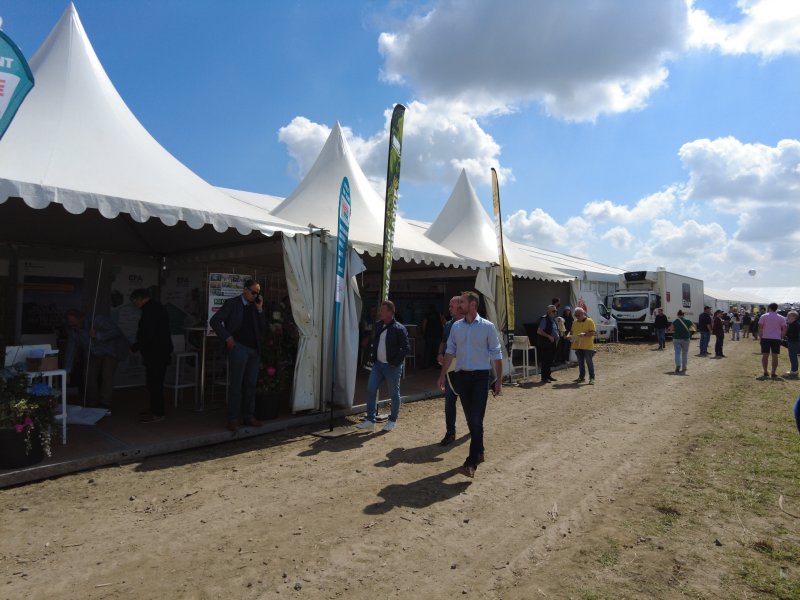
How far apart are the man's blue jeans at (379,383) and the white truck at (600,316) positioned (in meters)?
13.6

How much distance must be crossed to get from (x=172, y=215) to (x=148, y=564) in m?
3.61

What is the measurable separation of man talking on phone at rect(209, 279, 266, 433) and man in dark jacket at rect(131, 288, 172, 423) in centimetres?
95

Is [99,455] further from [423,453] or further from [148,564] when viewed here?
[423,453]

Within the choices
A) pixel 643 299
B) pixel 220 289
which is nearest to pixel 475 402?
pixel 220 289

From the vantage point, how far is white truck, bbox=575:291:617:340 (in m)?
19.0

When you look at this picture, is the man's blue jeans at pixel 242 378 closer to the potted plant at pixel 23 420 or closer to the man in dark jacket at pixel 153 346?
the man in dark jacket at pixel 153 346

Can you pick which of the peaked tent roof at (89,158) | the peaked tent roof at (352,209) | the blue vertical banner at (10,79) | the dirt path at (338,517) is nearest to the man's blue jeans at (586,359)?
the peaked tent roof at (352,209)

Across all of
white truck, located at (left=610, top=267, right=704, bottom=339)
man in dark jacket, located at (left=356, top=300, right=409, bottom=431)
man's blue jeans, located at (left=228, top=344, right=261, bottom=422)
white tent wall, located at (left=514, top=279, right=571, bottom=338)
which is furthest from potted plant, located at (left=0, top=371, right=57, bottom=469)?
white truck, located at (left=610, top=267, right=704, bottom=339)

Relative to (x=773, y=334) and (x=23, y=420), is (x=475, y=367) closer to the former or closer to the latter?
(x=23, y=420)

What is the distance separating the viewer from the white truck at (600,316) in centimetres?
1895

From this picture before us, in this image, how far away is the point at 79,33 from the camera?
6.65 metres

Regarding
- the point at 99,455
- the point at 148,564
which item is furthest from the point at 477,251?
the point at 148,564

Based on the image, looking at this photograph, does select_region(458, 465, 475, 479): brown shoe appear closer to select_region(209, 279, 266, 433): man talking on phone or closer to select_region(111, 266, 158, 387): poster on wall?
select_region(209, 279, 266, 433): man talking on phone

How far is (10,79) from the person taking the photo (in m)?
4.29
